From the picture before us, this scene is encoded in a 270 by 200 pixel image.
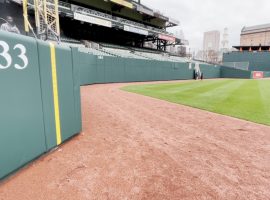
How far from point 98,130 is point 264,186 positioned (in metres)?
3.06

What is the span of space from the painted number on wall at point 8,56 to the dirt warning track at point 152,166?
1364 mm

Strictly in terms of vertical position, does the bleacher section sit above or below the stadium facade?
below

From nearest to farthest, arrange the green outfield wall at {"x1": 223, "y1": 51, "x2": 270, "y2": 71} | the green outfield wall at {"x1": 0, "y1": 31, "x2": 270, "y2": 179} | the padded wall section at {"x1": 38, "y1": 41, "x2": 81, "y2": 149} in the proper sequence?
the green outfield wall at {"x1": 0, "y1": 31, "x2": 270, "y2": 179} → the padded wall section at {"x1": 38, "y1": 41, "x2": 81, "y2": 149} → the green outfield wall at {"x1": 223, "y1": 51, "x2": 270, "y2": 71}

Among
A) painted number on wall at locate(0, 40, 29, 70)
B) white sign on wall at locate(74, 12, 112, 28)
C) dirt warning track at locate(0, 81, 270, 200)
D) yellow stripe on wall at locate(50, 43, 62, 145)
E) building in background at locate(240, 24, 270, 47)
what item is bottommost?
dirt warning track at locate(0, 81, 270, 200)

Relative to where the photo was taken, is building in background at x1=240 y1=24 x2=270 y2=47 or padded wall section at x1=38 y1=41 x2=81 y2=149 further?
building in background at x1=240 y1=24 x2=270 y2=47

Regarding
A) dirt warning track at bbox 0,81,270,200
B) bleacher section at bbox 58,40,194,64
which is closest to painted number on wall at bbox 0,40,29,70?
dirt warning track at bbox 0,81,270,200

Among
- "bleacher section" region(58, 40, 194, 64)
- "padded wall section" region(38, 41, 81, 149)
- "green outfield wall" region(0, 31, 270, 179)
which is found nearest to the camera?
"green outfield wall" region(0, 31, 270, 179)

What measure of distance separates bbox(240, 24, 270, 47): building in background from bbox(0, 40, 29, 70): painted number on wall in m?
80.7

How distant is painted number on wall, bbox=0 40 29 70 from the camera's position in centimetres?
199

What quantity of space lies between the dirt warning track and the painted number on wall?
136 centimetres

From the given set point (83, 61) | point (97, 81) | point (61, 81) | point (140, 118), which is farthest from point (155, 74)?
point (61, 81)

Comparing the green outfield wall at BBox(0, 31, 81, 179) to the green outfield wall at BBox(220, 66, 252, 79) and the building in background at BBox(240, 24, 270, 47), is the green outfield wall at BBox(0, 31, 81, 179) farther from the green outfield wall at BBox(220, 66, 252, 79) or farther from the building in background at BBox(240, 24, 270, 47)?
the building in background at BBox(240, 24, 270, 47)

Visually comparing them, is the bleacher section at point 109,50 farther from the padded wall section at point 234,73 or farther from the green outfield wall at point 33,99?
the padded wall section at point 234,73

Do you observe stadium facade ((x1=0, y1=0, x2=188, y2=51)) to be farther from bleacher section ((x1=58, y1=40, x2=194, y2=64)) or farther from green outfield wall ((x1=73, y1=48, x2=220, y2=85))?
green outfield wall ((x1=73, y1=48, x2=220, y2=85))
